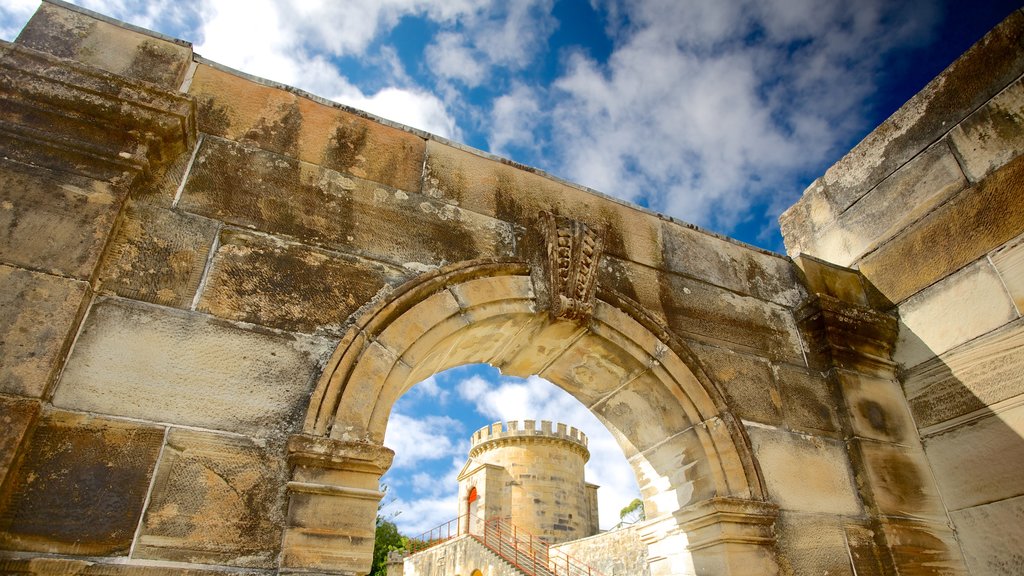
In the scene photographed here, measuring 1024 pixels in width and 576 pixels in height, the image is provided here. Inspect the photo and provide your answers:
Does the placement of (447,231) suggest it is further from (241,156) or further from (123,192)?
(123,192)

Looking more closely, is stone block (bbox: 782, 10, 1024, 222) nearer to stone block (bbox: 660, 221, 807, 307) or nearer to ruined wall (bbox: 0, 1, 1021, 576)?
ruined wall (bbox: 0, 1, 1021, 576)

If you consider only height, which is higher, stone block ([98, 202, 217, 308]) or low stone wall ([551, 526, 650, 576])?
low stone wall ([551, 526, 650, 576])

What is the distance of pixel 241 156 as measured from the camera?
331 cm

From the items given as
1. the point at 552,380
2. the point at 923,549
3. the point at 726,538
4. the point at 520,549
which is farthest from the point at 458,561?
the point at 726,538

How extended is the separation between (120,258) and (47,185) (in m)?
0.43

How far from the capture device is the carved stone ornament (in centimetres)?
366

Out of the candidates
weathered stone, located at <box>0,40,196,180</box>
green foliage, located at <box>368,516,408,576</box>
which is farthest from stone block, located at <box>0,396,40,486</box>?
green foliage, located at <box>368,516,408,576</box>

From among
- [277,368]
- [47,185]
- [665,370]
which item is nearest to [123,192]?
[47,185]

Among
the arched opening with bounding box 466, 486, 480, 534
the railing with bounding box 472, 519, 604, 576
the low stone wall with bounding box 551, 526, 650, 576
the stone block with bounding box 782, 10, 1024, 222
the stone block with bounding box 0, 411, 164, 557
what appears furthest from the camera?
the arched opening with bounding box 466, 486, 480, 534

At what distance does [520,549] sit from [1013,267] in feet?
53.6

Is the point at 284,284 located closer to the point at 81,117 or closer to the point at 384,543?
the point at 81,117

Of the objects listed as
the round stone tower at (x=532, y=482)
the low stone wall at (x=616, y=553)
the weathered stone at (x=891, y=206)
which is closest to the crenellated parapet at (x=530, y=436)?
the round stone tower at (x=532, y=482)

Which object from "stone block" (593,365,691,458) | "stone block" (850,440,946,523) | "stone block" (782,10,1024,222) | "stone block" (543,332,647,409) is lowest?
"stone block" (850,440,946,523)

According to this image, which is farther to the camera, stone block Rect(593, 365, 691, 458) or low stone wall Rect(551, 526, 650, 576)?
low stone wall Rect(551, 526, 650, 576)
